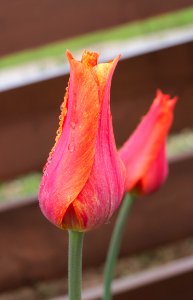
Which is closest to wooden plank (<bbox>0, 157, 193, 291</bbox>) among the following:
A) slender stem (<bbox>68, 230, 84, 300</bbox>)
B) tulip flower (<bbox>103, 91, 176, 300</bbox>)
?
tulip flower (<bbox>103, 91, 176, 300</bbox>)

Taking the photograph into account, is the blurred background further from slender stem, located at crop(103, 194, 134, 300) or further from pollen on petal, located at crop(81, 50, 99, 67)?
pollen on petal, located at crop(81, 50, 99, 67)

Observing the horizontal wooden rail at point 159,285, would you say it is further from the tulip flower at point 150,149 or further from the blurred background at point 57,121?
the tulip flower at point 150,149

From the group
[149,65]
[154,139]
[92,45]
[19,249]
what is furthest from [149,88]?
[92,45]

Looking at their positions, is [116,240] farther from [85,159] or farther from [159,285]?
[159,285]

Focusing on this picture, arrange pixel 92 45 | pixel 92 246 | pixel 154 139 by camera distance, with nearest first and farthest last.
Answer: pixel 154 139 < pixel 92 246 < pixel 92 45

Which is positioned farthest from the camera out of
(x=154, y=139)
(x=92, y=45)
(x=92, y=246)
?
(x=92, y=45)

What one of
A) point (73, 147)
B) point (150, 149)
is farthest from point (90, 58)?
point (150, 149)

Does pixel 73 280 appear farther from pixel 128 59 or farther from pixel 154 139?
pixel 128 59
